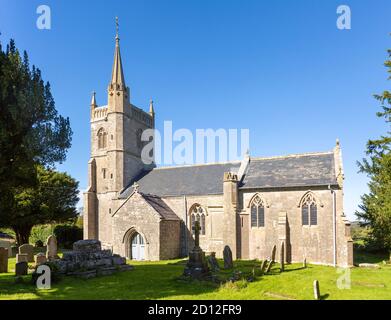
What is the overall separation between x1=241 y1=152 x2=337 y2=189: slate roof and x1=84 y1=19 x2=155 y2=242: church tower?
15507mm

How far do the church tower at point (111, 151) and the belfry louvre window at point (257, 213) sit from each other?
53.7 ft

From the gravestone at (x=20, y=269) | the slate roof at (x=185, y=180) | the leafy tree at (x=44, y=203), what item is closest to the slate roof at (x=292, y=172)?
the slate roof at (x=185, y=180)

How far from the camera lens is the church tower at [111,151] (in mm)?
36125

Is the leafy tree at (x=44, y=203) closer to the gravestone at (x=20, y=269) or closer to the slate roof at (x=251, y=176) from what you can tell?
the slate roof at (x=251, y=176)

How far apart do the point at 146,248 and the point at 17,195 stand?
67.7ft

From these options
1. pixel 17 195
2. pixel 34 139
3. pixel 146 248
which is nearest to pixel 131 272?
pixel 146 248

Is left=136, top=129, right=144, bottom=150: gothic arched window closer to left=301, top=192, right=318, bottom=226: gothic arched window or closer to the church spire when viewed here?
the church spire

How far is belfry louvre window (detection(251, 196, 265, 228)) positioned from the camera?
27.2m

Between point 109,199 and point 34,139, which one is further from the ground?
point 34,139

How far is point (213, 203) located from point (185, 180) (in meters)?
5.13

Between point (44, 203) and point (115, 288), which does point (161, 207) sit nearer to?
point (115, 288)

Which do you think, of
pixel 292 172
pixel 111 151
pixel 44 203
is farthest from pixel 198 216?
pixel 44 203
